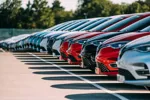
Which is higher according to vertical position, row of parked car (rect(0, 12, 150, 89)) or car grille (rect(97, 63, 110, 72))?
row of parked car (rect(0, 12, 150, 89))

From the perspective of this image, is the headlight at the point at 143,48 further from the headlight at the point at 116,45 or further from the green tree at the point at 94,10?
the green tree at the point at 94,10

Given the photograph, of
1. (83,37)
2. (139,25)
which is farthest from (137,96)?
(83,37)

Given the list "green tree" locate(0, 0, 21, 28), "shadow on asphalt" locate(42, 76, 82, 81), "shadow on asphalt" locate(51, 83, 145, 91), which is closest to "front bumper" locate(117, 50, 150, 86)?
"shadow on asphalt" locate(51, 83, 145, 91)

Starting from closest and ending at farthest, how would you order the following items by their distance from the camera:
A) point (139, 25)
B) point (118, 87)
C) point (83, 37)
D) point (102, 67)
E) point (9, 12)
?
point (118, 87) → point (102, 67) → point (139, 25) → point (83, 37) → point (9, 12)

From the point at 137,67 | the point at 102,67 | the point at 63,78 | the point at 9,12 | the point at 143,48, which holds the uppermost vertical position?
the point at 9,12

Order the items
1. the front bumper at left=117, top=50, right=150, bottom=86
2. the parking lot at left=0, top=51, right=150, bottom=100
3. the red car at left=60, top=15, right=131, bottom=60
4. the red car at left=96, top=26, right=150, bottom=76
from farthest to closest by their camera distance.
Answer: the red car at left=60, top=15, right=131, bottom=60, the red car at left=96, top=26, right=150, bottom=76, the parking lot at left=0, top=51, right=150, bottom=100, the front bumper at left=117, top=50, right=150, bottom=86

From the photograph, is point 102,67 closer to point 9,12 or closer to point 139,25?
point 139,25

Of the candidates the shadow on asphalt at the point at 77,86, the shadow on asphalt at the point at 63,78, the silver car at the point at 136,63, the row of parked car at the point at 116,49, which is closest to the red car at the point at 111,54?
the row of parked car at the point at 116,49

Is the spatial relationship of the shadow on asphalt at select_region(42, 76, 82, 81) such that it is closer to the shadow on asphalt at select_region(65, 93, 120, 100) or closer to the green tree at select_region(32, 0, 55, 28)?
the shadow on asphalt at select_region(65, 93, 120, 100)

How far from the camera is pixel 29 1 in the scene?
90.6m

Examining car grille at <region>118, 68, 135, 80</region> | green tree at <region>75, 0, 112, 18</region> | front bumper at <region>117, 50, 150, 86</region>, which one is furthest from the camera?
green tree at <region>75, 0, 112, 18</region>

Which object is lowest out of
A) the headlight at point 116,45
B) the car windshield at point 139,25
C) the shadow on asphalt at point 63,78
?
the shadow on asphalt at point 63,78

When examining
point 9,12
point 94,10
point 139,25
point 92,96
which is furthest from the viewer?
point 94,10

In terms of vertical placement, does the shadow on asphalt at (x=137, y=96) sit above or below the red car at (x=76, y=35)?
below
